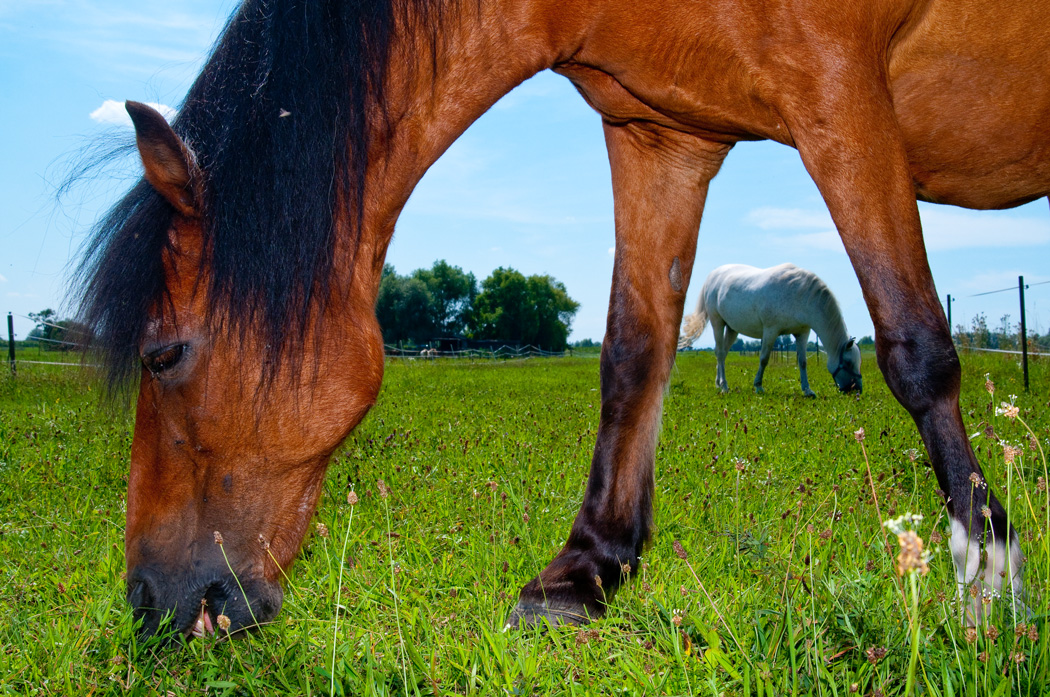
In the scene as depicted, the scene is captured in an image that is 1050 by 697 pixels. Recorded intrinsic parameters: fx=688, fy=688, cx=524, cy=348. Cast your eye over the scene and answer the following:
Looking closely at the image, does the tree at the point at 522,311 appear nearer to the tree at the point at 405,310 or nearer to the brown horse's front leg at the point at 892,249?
the tree at the point at 405,310

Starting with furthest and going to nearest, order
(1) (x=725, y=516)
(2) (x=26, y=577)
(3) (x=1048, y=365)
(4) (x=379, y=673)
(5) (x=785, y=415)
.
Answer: (3) (x=1048, y=365), (5) (x=785, y=415), (1) (x=725, y=516), (2) (x=26, y=577), (4) (x=379, y=673)

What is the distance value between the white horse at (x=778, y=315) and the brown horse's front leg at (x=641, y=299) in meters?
9.49

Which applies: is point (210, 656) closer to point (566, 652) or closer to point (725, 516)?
point (566, 652)

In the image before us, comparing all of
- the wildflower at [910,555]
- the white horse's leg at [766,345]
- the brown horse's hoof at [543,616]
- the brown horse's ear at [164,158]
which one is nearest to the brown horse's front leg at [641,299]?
the brown horse's hoof at [543,616]

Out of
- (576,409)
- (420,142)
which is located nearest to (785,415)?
(576,409)

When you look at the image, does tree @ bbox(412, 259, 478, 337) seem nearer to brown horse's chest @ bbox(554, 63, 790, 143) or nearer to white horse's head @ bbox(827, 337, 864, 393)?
white horse's head @ bbox(827, 337, 864, 393)

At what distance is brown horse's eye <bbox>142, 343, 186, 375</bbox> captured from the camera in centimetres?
191

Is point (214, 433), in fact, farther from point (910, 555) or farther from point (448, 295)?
point (448, 295)

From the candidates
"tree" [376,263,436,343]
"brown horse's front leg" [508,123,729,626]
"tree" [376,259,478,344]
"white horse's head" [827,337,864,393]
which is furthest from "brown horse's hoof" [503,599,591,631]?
"tree" [376,263,436,343]

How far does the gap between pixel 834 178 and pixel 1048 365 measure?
44.1 ft

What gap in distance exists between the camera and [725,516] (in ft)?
10.2

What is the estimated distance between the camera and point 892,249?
1995 mm

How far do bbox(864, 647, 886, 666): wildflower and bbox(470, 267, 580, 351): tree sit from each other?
75056mm

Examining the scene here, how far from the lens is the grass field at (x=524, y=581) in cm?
158
